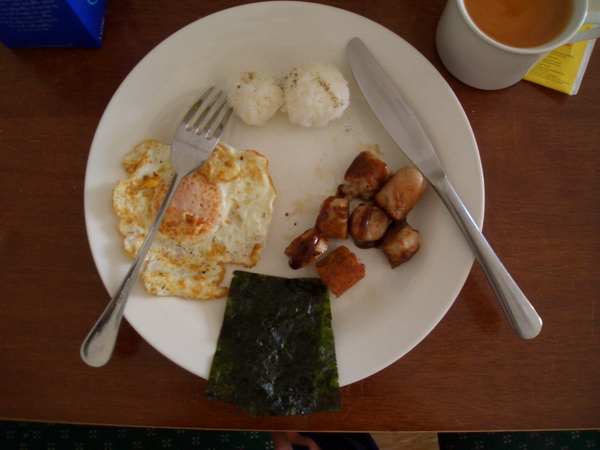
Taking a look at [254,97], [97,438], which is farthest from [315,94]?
[97,438]

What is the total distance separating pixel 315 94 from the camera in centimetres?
147

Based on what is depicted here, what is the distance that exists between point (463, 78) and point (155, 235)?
129 centimetres

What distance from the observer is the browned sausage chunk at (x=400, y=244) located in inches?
55.1

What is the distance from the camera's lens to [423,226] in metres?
1.49

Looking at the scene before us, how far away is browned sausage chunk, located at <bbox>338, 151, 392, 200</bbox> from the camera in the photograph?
56.9 inches

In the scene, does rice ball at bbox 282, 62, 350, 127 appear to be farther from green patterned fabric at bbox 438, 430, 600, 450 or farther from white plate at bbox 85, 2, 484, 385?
green patterned fabric at bbox 438, 430, 600, 450

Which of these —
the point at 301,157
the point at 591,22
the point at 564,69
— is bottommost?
the point at 301,157

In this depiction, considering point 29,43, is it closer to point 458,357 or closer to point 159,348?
point 159,348

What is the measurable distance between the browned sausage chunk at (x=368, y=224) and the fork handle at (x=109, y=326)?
2.33ft

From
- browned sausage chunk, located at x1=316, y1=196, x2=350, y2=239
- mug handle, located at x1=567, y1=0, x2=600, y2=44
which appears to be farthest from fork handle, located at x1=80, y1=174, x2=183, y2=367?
mug handle, located at x1=567, y1=0, x2=600, y2=44

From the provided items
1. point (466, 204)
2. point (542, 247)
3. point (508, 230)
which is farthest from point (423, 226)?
point (542, 247)

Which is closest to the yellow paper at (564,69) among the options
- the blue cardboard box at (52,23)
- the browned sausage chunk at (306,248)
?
the browned sausage chunk at (306,248)

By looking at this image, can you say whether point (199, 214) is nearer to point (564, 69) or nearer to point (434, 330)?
point (434, 330)

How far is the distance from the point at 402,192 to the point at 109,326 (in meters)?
1.07
